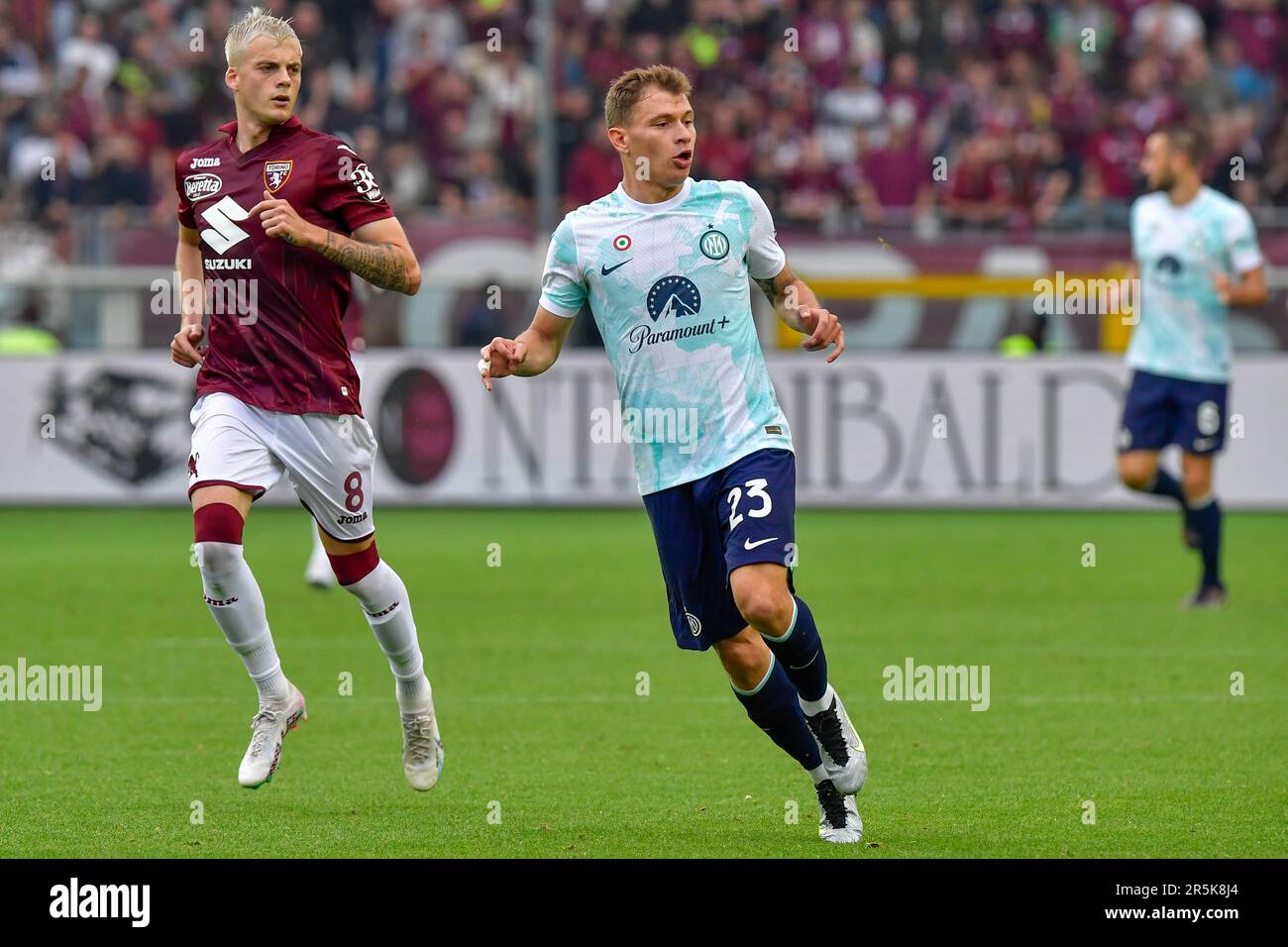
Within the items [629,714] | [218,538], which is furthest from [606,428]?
[218,538]

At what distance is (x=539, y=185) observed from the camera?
1844cm

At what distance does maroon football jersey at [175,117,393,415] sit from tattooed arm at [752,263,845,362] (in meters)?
1.33

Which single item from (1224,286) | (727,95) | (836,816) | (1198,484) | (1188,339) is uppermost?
(727,95)

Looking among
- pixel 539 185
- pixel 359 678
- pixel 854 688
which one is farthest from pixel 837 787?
pixel 539 185

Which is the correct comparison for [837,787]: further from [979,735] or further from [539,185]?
[539,185]

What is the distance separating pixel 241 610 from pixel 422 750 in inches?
30.8

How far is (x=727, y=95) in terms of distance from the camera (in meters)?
22.3

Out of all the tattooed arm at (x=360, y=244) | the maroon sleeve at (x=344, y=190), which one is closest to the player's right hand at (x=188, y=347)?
the tattooed arm at (x=360, y=244)

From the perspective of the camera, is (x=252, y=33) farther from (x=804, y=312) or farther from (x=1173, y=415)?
(x=1173, y=415)

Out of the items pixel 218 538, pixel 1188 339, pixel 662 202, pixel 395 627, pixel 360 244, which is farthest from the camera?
pixel 1188 339

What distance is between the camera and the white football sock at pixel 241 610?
681 centimetres

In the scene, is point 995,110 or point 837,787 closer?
point 837,787
